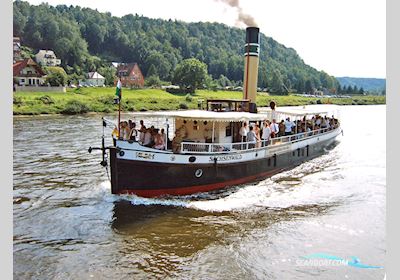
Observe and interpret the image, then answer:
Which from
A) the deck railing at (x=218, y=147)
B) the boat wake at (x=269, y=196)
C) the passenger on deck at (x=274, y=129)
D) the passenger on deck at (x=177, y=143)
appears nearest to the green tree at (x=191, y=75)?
the passenger on deck at (x=274, y=129)

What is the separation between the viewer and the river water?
10281 mm

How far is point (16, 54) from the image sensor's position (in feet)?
404

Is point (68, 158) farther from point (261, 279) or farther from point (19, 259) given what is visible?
point (261, 279)

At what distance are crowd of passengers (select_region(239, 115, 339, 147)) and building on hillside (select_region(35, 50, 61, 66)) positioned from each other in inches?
4516

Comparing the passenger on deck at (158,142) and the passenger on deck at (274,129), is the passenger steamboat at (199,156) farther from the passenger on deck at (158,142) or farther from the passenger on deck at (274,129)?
the passenger on deck at (274,129)

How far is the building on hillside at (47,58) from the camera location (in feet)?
421

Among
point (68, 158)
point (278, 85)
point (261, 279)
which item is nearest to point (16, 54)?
point (278, 85)

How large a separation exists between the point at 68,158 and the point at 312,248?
16.9 metres

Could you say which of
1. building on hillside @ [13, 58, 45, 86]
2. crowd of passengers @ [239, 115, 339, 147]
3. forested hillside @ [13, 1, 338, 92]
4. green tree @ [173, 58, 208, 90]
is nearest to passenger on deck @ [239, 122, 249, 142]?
crowd of passengers @ [239, 115, 339, 147]

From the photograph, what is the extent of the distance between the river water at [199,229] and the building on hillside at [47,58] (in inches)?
4593

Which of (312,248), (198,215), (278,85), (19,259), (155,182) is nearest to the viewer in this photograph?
(19,259)

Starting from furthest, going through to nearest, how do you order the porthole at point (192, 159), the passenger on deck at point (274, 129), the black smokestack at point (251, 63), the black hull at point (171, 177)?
the black smokestack at point (251, 63) → the passenger on deck at point (274, 129) → the porthole at point (192, 159) → the black hull at point (171, 177)

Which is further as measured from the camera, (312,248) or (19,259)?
(312,248)

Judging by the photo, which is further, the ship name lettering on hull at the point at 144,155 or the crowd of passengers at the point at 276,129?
the crowd of passengers at the point at 276,129
